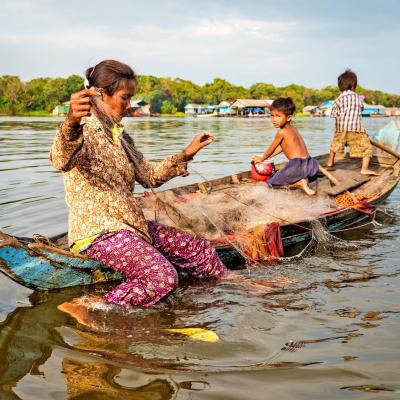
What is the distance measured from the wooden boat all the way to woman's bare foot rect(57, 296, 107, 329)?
24cm

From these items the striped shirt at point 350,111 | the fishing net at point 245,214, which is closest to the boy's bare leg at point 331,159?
the striped shirt at point 350,111

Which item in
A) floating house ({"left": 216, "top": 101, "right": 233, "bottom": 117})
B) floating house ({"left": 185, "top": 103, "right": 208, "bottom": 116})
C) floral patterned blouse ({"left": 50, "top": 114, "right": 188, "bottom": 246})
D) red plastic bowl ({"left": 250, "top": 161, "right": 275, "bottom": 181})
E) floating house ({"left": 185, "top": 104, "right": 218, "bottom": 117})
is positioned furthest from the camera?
floating house ({"left": 185, "top": 103, "right": 208, "bottom": 116})

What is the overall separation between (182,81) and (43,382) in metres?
97.3

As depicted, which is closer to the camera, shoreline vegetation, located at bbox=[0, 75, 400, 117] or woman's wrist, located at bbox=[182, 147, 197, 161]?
woman's wrist, located at bbox=[182, 147, 197, 161]

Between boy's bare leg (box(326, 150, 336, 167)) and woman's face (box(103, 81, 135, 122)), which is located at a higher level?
woman's face (box(103, 81, 135, 122))

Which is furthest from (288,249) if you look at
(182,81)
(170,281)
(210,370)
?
(182,81)

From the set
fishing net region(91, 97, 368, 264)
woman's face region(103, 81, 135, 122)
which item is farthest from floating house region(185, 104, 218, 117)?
woman's face region(103, 81, 135, 122)

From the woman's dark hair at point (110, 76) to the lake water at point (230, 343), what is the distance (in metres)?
1.58

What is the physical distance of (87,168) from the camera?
3135 mm

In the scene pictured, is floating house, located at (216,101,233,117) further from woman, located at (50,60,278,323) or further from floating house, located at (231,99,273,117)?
woman, located at (50,60,278,323)

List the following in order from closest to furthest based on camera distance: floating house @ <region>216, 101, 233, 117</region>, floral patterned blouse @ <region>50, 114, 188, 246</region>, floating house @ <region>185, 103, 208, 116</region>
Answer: floral patterned blouse @ <region>50, 114, 188, 246</region> → floating house @ <region>216, 101, 233, 117</region> → floating house @ <region>185, 103, 208, 116</region>

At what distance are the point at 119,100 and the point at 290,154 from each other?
3.62 m

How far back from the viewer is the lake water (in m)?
2.39

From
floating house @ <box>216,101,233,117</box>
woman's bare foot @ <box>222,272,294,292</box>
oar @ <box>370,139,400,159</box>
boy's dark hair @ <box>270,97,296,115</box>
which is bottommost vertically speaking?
woman's bare foot @ <box>222,272,294,292</box>
